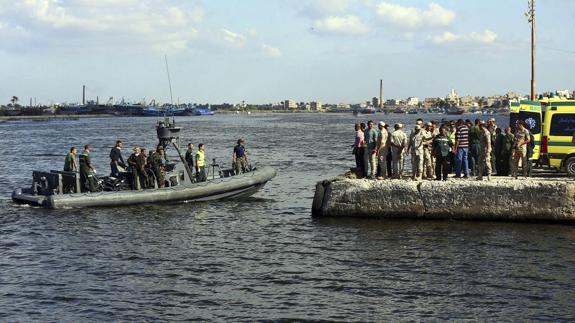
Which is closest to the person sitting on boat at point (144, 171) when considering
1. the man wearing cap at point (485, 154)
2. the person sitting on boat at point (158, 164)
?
the person sitting on boat at point (158, 164)

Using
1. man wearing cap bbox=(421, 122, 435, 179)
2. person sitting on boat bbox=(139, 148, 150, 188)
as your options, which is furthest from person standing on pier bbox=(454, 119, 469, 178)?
person sitting on boat bbox=(139, 148, 150, 188)

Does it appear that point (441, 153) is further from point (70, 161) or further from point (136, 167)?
point (70, 161)

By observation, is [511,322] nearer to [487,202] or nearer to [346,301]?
[346,301]

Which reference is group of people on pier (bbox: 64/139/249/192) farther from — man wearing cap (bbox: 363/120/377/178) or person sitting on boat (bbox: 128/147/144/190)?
man wearing cap (bbox: 363/120/377/178)

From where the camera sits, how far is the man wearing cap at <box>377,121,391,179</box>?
64.1ft

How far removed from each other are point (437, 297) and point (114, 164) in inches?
560

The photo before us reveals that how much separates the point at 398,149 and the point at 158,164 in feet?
26.9

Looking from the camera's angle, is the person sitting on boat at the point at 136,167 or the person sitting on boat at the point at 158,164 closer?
the person sitting on boat at the point at 136,167

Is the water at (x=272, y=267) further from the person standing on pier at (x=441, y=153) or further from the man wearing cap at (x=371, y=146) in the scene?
the man wearing cap at (x=371, y=146)

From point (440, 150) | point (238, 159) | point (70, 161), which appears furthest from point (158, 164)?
point (440, 150)

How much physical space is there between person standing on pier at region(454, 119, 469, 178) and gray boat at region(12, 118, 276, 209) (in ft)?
24.9

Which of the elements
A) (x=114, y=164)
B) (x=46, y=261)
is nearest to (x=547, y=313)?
(x=46, y=261)

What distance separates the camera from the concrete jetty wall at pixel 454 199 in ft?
58.9

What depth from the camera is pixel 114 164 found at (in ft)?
79.1
